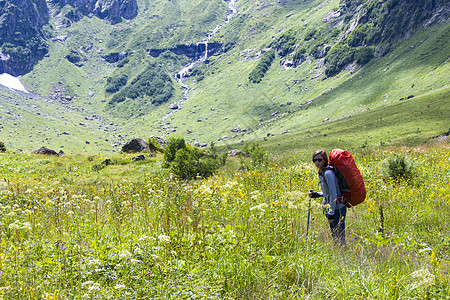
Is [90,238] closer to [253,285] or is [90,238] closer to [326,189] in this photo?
[253,285]

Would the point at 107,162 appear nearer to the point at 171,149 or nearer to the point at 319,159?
the point at 171,149

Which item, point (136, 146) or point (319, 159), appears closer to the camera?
point (319, 159)

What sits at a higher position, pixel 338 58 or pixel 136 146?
pixel 136 146

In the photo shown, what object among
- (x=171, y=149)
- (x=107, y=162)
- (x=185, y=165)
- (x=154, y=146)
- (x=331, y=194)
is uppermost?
(x=331, y=194)

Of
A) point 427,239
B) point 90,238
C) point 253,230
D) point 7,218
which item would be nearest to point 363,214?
point 427,239

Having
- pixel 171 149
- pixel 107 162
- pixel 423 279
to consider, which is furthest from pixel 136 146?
pixel 423 279

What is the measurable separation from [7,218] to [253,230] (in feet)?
17.2

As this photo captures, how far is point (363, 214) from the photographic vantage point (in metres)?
6.14

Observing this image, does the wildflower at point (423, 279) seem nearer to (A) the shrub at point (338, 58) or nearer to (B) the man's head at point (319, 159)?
(B) the man's head at point (319, 159)

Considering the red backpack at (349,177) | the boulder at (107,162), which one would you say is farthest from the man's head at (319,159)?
the boulder at (107,162)

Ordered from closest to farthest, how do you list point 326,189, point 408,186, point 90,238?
point 90,238
point 326,189
point 408,186

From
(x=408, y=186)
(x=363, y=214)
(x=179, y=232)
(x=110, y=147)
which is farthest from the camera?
(x=110, y=147)

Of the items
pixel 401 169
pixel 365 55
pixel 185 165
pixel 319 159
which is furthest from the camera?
pixel 365 55

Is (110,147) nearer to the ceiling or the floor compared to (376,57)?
nearer to the floor
